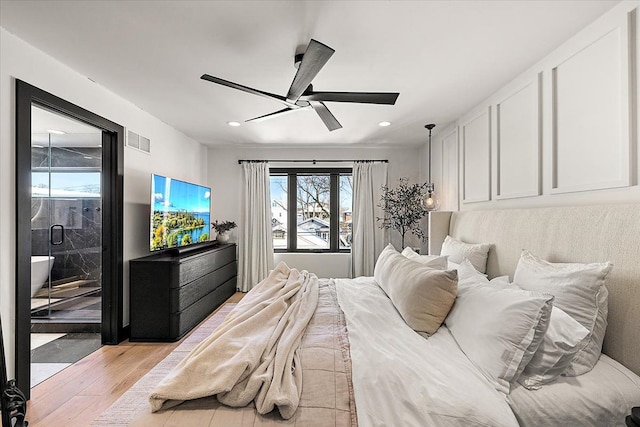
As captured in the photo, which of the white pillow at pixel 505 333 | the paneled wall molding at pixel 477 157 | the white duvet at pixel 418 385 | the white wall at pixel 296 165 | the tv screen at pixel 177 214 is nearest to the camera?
the white duvet at pixel 418 385

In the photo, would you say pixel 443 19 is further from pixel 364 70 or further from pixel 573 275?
pixel 573 275

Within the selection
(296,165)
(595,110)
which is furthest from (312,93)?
(296,165)

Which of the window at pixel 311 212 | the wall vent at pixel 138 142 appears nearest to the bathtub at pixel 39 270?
the wall vent at pixel 138 142

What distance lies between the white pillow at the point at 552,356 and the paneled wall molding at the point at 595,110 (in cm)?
91

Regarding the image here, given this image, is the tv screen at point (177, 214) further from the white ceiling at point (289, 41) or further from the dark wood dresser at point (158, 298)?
the white ceiling at point (289, 41)

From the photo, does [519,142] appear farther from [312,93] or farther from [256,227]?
[256,227]

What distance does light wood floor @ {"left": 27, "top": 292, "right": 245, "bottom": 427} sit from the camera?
6.77 ft

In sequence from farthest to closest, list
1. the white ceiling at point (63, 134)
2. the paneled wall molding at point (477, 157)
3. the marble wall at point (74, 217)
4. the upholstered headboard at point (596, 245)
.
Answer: the marble wall at point (74, 217) < the white ceiling at point (63, 134) < the paneled wall molding at point (477, 157) < the upholstered headboard at point (596, 245)

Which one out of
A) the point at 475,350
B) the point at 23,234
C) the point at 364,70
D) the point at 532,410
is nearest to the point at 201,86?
the point at 364,70

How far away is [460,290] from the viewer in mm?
1871

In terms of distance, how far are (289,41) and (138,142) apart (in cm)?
229

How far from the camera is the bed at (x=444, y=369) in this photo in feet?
3.84

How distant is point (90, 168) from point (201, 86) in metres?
2.21

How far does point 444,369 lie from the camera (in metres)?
1.38
